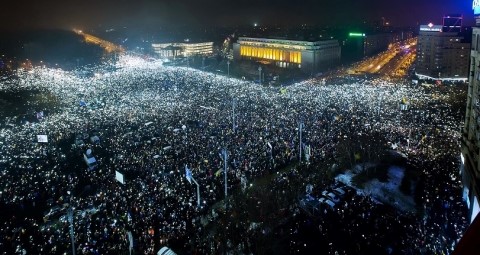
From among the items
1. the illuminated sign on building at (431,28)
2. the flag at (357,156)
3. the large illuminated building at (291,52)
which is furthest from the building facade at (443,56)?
the flag at (357,156)

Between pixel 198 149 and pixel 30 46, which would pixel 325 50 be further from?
pixel 30 46

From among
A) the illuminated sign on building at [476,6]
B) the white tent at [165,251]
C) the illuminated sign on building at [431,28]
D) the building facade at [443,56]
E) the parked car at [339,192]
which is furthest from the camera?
the illuminated sign on building at [431,28]

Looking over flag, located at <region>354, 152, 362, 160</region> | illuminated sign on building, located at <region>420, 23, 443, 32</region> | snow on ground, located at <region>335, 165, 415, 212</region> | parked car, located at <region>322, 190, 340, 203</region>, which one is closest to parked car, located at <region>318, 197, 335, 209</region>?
parked car, located at <region>322, 190, 340, 203</region>

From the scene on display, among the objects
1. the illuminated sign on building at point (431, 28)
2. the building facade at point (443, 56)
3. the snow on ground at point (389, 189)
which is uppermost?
the illuminated sign on building at point (431, 28)

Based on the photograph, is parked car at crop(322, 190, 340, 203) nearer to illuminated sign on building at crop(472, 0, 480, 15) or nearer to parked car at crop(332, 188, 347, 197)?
parked car at crop(332, 188, 347, 197)

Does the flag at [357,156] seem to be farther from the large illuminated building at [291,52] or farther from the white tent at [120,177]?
the large illuminated building at [291,52]

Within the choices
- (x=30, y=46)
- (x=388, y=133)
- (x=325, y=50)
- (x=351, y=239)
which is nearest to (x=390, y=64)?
(x=325, y=50)

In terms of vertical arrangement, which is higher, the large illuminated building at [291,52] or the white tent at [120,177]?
the large illuminated building at [291,52]

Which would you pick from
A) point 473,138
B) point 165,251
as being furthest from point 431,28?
point 165,251
